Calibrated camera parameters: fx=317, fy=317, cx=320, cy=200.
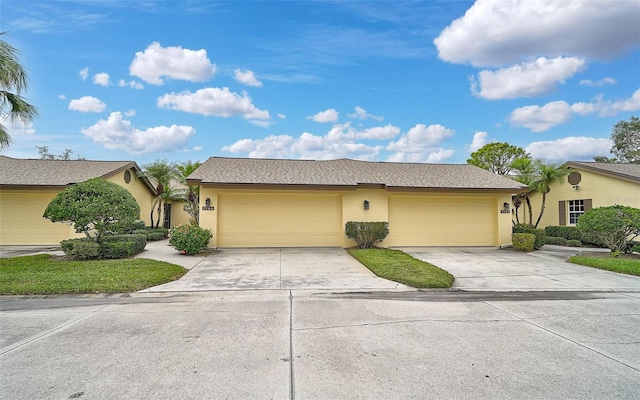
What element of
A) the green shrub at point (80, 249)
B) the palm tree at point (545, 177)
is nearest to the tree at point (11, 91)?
the green shrub at point (80, 249)

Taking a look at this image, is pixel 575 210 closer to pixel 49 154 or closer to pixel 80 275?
pixel 80 275

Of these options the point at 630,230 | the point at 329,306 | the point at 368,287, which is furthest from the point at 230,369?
the point at 630,230

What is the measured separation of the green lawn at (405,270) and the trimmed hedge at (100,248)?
7409 mm

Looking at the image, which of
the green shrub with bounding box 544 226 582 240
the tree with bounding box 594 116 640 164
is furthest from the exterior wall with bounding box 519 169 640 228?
the tree with bounding box 594 116 640 164

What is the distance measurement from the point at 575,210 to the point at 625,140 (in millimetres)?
25381

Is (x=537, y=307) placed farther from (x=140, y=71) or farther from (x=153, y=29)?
(x=140, y=71)

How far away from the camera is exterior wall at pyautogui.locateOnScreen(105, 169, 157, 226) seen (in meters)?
16.5

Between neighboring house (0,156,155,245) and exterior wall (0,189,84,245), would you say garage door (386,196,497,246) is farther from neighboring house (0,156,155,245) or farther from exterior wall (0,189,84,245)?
exterior wall (0,189,84,245)

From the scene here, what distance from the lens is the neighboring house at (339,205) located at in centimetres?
1279

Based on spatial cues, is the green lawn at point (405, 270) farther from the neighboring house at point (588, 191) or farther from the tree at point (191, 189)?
the neighboring house at point (588, 191)

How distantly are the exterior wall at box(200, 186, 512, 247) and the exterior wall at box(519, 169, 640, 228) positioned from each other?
508cm

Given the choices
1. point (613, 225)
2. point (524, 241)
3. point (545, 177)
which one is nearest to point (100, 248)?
point (524, 241)

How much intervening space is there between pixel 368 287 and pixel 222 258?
5641mm

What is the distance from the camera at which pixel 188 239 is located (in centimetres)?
1078
